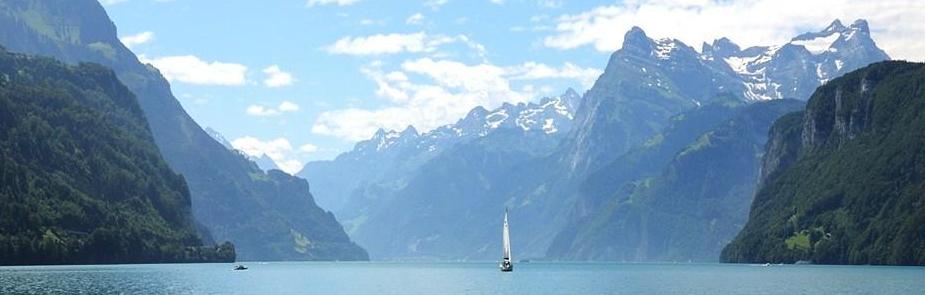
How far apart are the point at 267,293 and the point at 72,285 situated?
91.3 feet

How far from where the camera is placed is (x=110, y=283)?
619 feet

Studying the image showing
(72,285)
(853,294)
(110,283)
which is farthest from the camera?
(110,283)

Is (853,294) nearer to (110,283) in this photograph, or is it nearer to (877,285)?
(877,285)

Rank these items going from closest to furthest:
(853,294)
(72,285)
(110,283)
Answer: (853,294), (72,285), (110,283)

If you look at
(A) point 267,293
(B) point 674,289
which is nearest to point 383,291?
(A) point 267,293

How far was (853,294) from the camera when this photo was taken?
16500 cm

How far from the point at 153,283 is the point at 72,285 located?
70.4 ft

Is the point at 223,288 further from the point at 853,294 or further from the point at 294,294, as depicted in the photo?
the point at 853,294

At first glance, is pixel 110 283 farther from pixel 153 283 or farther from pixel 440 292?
pixel 440 292

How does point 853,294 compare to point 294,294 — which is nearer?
point 853,294

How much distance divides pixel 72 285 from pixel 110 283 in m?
13.0

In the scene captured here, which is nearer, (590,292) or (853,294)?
(853,294)

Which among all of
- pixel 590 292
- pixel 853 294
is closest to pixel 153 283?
pixel 590 292

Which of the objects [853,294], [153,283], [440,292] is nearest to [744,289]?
[853,294]
